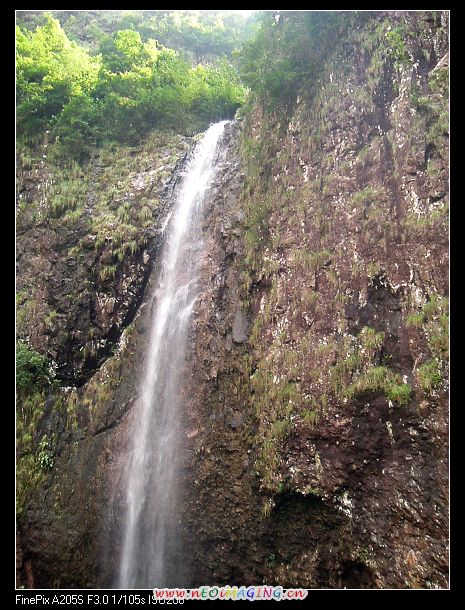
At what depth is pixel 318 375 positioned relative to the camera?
6090 millimetres

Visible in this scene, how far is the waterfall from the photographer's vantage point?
22.1 feet

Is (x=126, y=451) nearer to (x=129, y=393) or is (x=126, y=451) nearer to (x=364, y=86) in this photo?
(x=129, y=393)

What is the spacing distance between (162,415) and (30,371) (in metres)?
3.21

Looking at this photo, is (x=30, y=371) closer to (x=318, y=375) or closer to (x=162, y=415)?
(x=162, y=415)

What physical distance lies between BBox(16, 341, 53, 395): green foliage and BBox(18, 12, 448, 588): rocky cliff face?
0.36m

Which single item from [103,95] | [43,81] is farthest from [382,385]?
[43,81]

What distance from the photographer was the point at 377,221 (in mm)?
6316

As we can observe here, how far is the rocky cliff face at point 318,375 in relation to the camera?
529 centimetres

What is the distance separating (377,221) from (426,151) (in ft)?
4.32

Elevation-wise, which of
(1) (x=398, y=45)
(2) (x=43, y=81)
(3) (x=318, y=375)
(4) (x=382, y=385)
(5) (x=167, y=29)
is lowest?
(4) (x=382, y=385)

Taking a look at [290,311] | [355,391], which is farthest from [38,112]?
[355,391]

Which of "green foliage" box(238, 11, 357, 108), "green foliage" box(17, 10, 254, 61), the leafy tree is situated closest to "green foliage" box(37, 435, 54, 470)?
the leafy tree

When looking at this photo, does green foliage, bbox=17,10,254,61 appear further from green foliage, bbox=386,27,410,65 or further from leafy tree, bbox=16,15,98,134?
green foliage, bbox=386,27,410,65
